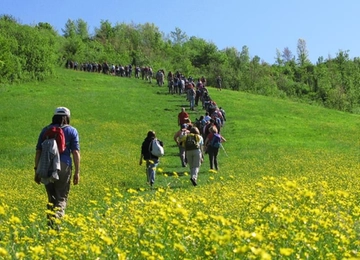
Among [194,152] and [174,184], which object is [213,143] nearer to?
[194,152]

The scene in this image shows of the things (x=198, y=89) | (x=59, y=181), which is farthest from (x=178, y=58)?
(x=59, y=181)

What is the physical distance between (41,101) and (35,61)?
13.3 meters

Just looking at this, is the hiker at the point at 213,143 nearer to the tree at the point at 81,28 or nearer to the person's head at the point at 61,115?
the person's head at the point at 61,115

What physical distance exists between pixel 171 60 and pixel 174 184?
92902 millimetres

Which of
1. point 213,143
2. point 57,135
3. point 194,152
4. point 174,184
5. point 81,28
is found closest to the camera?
point 57,135

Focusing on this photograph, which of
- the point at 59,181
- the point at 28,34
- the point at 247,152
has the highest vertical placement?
the point at 28,34

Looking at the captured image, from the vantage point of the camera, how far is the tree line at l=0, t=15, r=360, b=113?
56.2 meters

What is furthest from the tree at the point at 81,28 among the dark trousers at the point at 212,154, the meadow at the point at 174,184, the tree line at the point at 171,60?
the dark trousers at the point at 212,154

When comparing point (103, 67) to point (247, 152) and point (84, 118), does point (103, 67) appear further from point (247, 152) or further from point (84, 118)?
point (247, 152)

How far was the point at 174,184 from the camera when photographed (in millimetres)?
18109

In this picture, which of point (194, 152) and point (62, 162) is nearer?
point (62, 162)

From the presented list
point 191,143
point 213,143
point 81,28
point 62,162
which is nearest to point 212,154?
point 213,143

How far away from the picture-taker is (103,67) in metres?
67.9

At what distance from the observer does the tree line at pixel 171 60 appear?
56250mm
